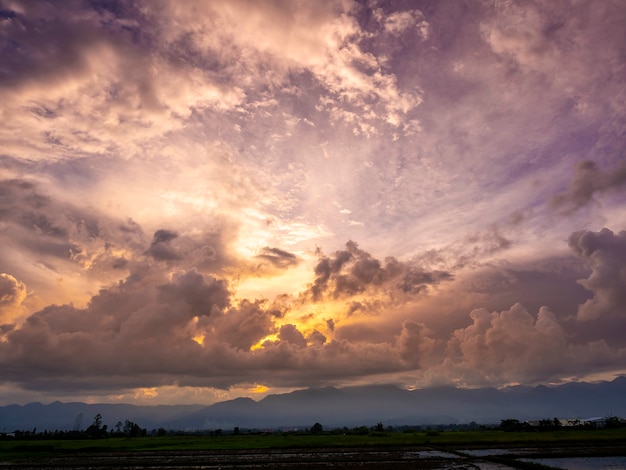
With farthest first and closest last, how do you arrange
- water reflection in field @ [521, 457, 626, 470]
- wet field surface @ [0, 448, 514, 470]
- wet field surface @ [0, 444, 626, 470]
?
wet field surface @ [0, 448, 514, 470]
wet field surface @ [0, 444, 626, 470]
water reflection in field @ [521, 457, 626, 470]

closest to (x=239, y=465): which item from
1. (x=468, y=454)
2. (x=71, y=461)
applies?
(x=71, y=461)

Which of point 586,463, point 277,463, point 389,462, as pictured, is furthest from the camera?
point 277,463

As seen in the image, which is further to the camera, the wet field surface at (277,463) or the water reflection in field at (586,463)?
the wet field surface at (277,463)

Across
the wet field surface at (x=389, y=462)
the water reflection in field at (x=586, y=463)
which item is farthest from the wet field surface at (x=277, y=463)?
the water reflection in field at (x=586, y=463)

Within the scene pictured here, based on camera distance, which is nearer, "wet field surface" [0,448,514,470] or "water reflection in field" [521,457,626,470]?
"water reflection in field" [521,457,626,470]

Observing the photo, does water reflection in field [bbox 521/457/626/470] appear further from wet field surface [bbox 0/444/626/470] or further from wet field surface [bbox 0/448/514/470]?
wet field surface [bbox 0/448/514/470]

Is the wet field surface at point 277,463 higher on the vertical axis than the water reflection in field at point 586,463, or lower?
higher

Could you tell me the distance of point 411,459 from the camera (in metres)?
58.6

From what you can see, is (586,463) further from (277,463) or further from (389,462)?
(277,463)

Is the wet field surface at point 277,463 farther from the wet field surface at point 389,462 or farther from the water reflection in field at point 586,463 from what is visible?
the water reflection in field at point 586,463

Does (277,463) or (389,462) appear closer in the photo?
(389,462)

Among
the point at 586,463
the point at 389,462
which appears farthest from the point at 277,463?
the point at 586,463

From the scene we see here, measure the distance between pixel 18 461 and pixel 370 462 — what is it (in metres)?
52.7

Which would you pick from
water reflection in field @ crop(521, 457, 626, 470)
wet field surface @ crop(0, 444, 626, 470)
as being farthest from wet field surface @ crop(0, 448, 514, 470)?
water reflection in field @ crop(521, 457, 626, 470)
